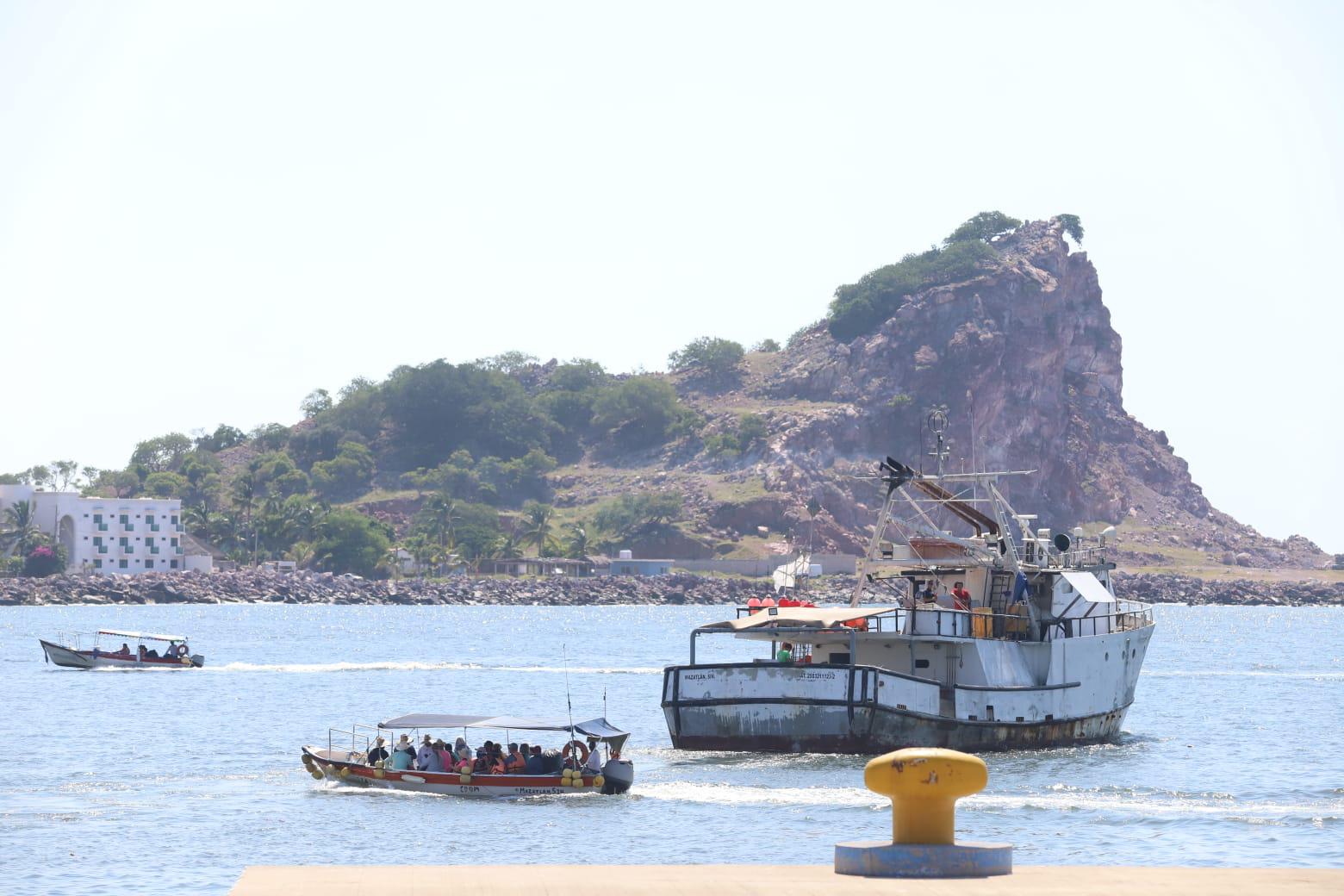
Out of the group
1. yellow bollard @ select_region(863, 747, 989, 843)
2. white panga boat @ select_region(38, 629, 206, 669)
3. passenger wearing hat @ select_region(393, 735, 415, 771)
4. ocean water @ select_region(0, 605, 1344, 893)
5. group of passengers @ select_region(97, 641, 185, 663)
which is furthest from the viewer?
group of passengers @ select_region(97, 641, 185, 663)

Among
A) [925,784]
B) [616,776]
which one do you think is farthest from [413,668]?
[925,784]

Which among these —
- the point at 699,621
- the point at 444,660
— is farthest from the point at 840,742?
the point at 699,621

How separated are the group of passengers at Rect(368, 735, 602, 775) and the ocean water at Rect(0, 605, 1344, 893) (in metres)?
0.84

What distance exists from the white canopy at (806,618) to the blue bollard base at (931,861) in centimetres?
2929

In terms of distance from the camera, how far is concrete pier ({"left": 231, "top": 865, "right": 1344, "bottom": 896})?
19625 mm

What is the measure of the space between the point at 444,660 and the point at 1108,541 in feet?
197

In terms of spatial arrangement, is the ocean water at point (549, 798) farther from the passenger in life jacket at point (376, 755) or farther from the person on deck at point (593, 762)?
the passenger in life jacket at point (376, 755)

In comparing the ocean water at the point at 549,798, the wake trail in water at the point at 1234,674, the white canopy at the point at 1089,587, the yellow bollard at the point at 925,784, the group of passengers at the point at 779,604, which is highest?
the white canopy at the point at 1089,587

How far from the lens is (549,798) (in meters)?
45.1

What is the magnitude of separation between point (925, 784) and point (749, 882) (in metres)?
2.31

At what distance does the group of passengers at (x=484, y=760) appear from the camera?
45.3 m

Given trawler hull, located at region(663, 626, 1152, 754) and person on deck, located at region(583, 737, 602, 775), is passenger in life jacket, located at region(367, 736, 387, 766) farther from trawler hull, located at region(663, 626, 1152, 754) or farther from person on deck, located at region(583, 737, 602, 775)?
trawler hull, located at region(663, 626, 1152, 754)

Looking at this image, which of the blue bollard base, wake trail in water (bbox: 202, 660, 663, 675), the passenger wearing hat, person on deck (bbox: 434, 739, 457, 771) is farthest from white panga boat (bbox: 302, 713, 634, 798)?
wake trail in water (bbox: 202, 660, 663, 675)

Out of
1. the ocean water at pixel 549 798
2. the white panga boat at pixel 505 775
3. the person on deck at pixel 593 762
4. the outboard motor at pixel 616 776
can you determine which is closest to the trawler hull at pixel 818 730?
the ocean water at pixel 549 798
